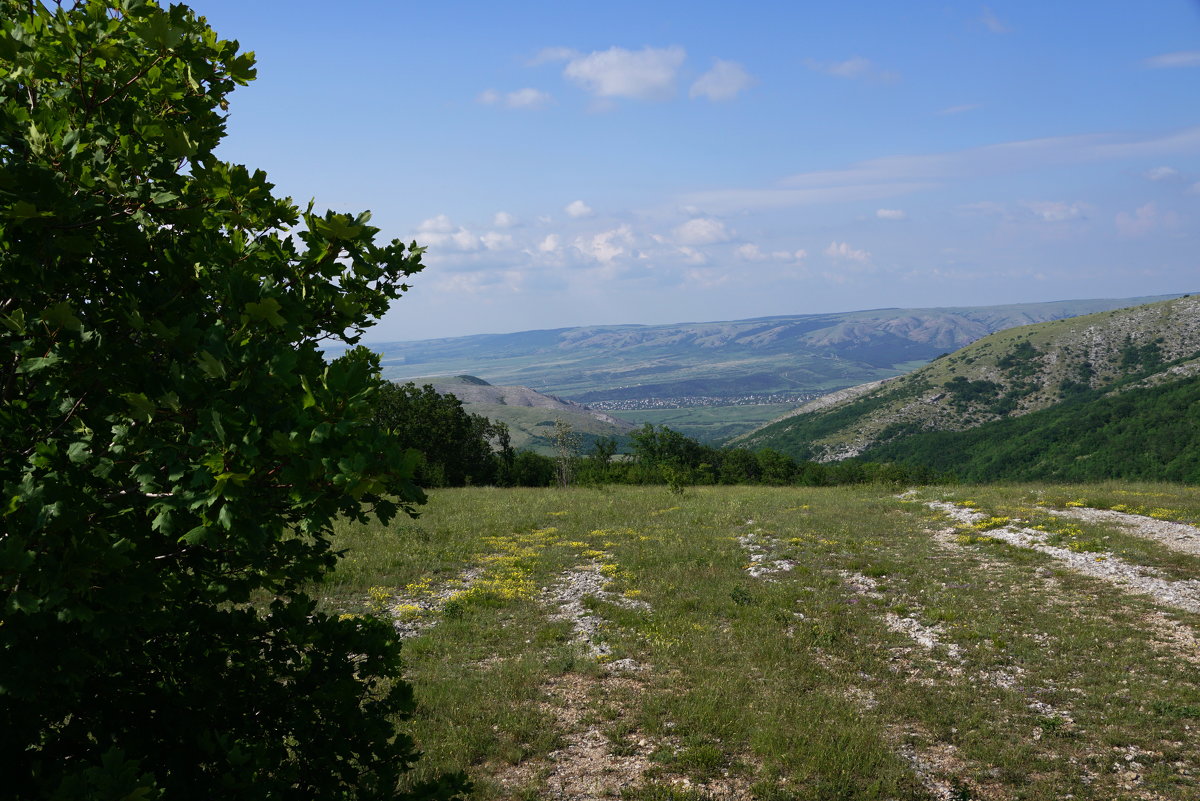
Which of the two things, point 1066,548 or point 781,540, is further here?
point 781,540

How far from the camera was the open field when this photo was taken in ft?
34.1

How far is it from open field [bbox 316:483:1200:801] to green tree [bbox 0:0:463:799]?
6052 millimetres

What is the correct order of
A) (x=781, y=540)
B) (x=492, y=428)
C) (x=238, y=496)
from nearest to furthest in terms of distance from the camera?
(x=238, y=496)
(x=781, y=540)
(x=492, y=428)

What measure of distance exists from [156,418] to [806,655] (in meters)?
15.0

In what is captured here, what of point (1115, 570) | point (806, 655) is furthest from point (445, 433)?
point (1115, 570)

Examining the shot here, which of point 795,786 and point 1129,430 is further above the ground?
point 795,786

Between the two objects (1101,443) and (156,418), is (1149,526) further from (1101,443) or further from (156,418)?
(1101,443)

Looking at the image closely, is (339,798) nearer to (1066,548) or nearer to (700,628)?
(700,628)

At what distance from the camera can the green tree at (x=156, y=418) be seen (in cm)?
349

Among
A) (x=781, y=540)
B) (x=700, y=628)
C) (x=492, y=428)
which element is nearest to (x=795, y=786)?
(x=700, y=628)

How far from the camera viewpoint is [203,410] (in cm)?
356

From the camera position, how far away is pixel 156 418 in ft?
12.6

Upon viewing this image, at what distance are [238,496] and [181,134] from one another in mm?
2716

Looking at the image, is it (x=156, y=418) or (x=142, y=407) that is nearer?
(x=142, y=407)
